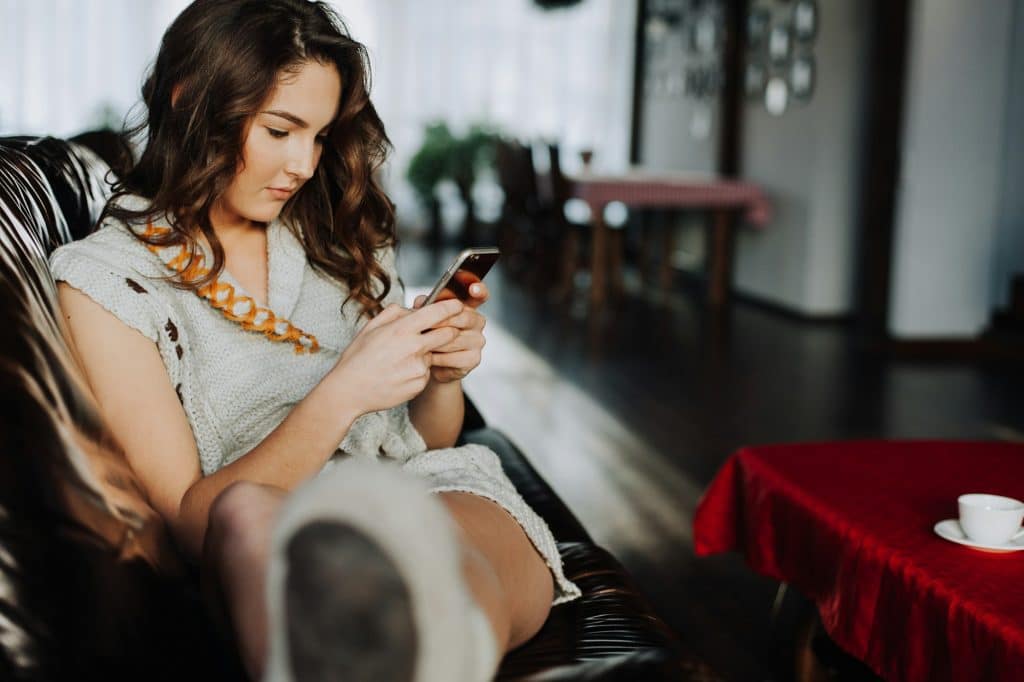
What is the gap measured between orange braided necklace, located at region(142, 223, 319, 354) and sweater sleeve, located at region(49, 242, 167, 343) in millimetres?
74

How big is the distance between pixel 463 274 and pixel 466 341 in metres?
0.11

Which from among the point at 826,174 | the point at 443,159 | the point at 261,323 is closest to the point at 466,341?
the point at 261,323

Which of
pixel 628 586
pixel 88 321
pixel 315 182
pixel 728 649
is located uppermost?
pixel 315 182

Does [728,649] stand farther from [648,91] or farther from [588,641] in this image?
[648,91]

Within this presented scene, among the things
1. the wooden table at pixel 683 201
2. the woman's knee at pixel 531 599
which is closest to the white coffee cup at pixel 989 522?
the woman's knee at pixel 531 599

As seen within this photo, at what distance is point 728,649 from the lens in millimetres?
2229

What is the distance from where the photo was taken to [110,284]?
1310 millimetres

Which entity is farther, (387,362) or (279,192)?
(279,192)

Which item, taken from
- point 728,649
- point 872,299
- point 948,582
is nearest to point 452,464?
point 948,582

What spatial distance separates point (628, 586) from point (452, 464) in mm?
274

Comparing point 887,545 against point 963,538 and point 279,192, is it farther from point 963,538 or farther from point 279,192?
point 279,192

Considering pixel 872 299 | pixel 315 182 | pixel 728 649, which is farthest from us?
pixel 872 299

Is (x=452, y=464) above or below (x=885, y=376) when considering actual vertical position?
above

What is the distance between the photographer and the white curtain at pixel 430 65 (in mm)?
9602
